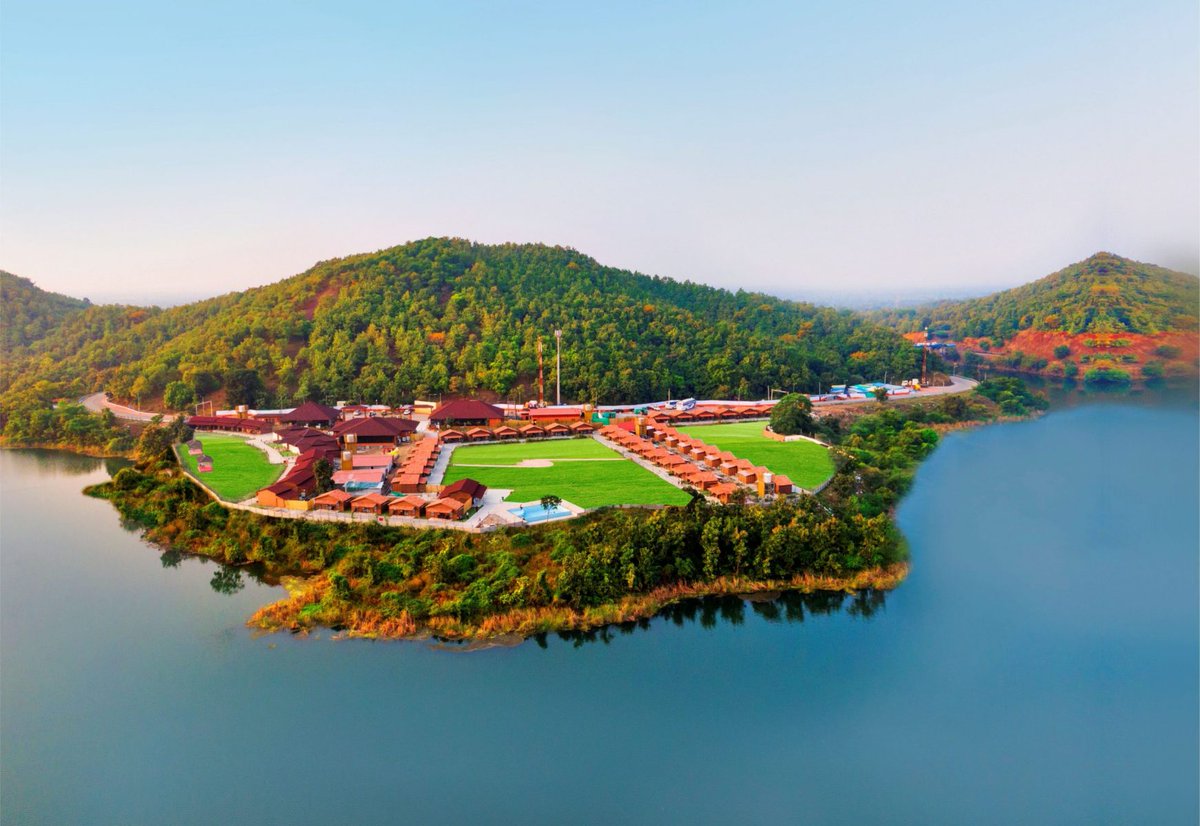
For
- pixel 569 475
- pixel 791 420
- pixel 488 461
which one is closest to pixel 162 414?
pixel 488 461

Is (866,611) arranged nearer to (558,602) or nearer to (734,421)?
(558,602)

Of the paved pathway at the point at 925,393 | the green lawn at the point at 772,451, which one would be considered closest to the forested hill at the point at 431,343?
the paved pathway at the point at 925,393

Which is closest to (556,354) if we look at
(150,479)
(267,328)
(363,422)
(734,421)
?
(734,421)

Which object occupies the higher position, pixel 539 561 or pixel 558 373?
pixel 558 373

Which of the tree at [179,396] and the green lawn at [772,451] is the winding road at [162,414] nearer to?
the tree at [179,396]

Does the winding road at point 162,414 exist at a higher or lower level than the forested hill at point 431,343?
lower

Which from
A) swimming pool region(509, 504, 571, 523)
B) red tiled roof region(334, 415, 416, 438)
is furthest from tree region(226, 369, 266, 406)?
swimming pool region(509, 504, 571, 523)

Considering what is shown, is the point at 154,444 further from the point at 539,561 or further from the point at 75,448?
the point at 539,561
